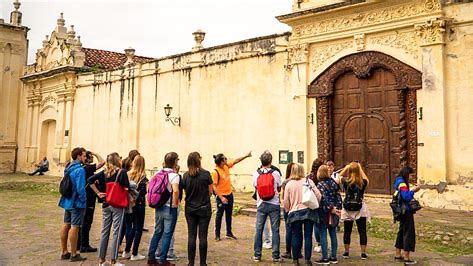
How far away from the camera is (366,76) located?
10.9m

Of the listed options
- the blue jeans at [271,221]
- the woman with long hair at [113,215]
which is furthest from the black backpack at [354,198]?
the woman with long hair at [113,215]

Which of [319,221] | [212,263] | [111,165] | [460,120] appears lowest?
[212,263]

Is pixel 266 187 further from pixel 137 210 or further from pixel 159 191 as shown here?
pixel 137 210

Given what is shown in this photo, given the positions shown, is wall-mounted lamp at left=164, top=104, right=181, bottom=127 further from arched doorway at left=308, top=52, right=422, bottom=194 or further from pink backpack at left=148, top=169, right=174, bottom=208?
pink backpack at left=148, top=169, right=174, bottom=208

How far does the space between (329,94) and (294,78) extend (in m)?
1.20

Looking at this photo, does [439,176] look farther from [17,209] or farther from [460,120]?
[17,209]

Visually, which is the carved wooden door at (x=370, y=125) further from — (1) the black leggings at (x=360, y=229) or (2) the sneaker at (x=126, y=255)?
(2) the sneaker at (x=126, y=255)

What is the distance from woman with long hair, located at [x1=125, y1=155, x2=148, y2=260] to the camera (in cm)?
626

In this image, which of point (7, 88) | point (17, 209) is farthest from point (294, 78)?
point (7, 88)

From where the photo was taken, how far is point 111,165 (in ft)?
19.2

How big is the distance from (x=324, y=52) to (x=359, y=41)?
3.54 feet

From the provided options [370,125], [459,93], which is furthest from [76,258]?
[459,93]

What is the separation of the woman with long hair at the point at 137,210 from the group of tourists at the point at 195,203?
0.01 metres

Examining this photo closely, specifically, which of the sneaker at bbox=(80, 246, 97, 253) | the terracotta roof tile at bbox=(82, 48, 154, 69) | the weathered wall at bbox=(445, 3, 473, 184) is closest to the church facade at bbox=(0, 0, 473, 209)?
the weathered wall at bbox=(445, 3, 473, 184)
